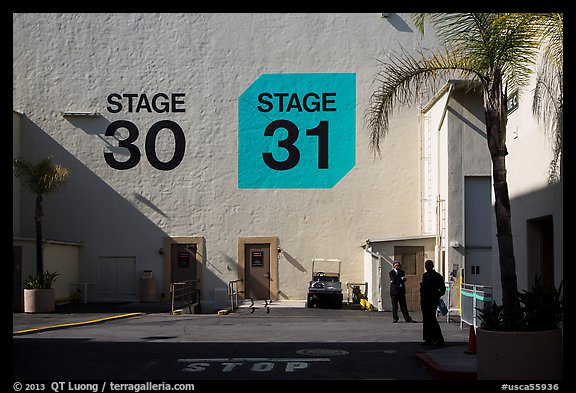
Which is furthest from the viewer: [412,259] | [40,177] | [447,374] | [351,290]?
[351,290]

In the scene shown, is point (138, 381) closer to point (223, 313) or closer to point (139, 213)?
point (223, 313)

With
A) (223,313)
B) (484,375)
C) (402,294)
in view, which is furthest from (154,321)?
(484,375)

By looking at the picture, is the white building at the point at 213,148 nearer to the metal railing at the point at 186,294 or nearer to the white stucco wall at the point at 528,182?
the metal railing at the point at 186,294

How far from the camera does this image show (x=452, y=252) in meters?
28.4

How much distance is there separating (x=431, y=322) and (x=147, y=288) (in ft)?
63.2

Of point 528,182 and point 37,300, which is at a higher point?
point 528,182

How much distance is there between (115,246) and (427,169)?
13.5 metres

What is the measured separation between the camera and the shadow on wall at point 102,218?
112 feet

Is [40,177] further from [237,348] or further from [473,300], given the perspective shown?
[473,300]

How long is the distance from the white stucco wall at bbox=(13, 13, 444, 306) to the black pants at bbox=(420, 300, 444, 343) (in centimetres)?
1670

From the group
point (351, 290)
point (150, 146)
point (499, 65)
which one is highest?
point (150, 146)

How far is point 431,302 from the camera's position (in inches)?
650

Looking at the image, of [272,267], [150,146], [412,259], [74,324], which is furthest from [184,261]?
[74,324]

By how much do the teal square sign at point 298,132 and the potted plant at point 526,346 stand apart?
73.0 ft
